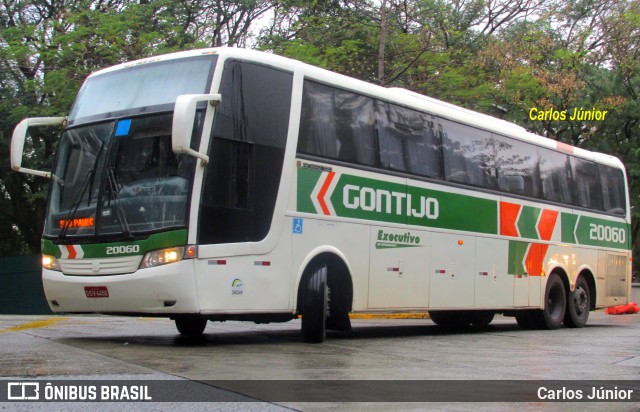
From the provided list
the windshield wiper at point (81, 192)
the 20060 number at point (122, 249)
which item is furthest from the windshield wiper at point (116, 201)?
the windshield wiper at point (81, 192)

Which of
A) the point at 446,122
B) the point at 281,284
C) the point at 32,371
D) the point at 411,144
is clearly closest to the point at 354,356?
the point at 281,284

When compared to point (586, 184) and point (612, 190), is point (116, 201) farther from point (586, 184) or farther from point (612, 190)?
point (612, 190)

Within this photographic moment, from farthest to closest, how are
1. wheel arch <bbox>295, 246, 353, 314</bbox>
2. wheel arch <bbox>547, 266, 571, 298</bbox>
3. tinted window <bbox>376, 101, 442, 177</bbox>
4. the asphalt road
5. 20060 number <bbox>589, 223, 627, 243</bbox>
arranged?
20060 number <bbox>589, 223, 627, 243</bbox> < wheel arch <bbox>547, 266, 571, 298</bbox> < tinted window <bbox>376, 101, 442, 177</bbox> < wheel arch <bbox>295, 246, 353, 314</bbox> < the asphalt road

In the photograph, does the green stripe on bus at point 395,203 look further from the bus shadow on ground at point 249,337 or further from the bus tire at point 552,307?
the bus tire at point 552,307

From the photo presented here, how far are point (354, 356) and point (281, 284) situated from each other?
4.88 feet

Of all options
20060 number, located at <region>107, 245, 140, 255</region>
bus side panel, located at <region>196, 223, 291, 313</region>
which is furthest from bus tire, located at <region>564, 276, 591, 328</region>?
20060 number, located at <region>107, 245, 140, 255</region>

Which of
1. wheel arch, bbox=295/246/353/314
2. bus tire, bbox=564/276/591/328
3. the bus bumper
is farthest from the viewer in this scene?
bus tire, bbox=564/276/591/328

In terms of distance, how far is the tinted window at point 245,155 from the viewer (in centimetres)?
962

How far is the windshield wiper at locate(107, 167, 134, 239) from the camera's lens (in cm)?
947

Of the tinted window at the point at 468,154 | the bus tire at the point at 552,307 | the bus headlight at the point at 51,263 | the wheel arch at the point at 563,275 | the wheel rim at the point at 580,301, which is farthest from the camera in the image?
the wheel rim at the point at 580,301

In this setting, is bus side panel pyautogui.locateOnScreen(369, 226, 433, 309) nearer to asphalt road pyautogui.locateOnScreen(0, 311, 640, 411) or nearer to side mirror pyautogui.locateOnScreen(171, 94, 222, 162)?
asphalt road pyautogui.locateOnScreen(0, 311, 640, 411)

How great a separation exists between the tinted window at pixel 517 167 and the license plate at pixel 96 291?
24.6ft

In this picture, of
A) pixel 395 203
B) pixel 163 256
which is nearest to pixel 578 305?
pixel 395 203

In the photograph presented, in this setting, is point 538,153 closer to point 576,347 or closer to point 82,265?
point 576,347
